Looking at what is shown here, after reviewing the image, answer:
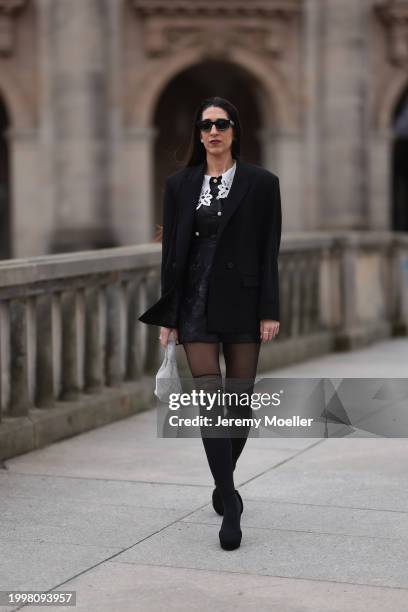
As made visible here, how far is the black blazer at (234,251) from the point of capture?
5.29m

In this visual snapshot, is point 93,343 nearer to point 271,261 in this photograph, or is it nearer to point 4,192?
point 271,261

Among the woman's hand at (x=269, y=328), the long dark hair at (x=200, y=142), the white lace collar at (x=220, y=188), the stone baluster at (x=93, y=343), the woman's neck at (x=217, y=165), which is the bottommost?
the stone baluster at (x=93, y=343)

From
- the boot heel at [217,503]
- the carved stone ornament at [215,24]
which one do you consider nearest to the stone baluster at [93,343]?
the boot heel at [217,503]

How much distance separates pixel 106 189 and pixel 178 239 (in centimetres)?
1705

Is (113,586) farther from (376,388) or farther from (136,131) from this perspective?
(136,131)

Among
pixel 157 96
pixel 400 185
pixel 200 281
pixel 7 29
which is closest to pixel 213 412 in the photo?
pixel 200 281

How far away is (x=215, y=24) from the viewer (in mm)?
22594

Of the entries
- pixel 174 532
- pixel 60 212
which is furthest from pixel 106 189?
pixel 174 532

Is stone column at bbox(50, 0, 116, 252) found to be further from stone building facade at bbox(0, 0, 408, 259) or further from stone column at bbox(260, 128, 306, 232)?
stone column at bbox(260, 128, 306, 232)

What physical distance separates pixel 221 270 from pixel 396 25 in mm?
18595

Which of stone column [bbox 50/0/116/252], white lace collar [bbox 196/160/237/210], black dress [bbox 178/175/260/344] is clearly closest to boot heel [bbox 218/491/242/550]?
black dress [bbox 178/175/260/344]

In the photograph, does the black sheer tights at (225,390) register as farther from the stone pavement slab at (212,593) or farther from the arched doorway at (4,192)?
the arched doorway at (4,192)

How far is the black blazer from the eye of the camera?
529 cm

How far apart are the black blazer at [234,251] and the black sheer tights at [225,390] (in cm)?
11
